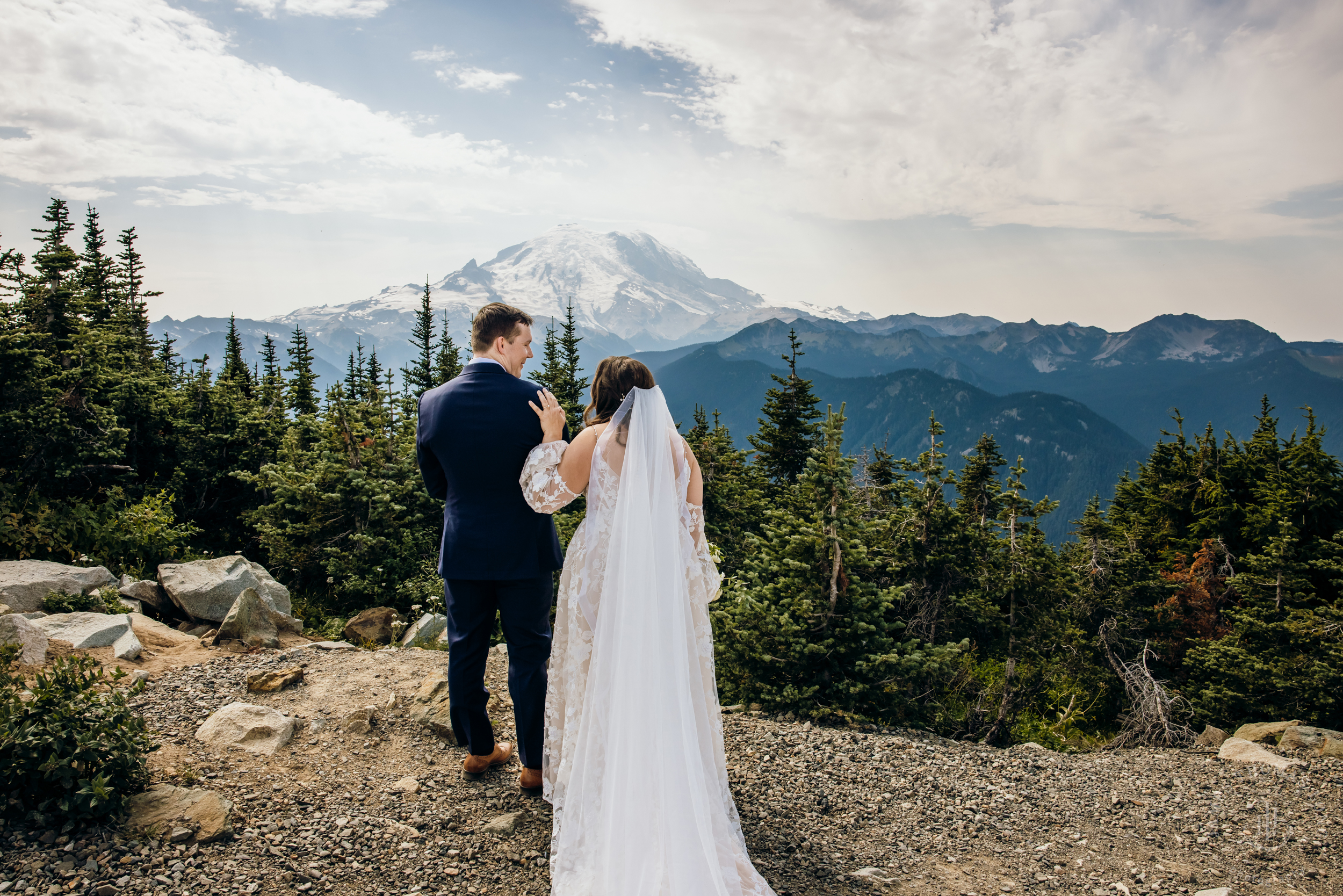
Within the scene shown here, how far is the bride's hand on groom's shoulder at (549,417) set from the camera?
4.15m

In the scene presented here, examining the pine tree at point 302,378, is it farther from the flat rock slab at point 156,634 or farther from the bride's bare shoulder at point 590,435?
the bride's bare shoulder at point 590,435

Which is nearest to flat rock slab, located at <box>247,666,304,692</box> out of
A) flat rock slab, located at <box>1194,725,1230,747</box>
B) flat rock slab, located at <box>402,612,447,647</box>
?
flat rock slab, located at <box>402,612,447,647</box>

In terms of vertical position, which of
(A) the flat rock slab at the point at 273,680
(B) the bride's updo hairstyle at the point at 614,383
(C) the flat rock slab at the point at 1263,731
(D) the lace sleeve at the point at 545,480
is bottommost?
(C) the flat rock slab at the point at 1263,731

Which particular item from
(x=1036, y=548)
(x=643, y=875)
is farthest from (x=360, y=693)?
(x=1036, y=548)

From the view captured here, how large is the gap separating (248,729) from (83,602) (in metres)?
3.85

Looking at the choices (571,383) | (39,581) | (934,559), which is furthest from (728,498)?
(39,581)

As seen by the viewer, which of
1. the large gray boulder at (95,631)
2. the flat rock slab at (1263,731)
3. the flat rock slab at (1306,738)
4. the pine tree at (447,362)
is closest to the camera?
the large gray boulder at (95,631)

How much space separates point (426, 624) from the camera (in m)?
8.51

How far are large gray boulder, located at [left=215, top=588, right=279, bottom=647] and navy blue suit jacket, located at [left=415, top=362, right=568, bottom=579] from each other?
4.48 m

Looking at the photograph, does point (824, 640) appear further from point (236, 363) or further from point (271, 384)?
point (236, 363)

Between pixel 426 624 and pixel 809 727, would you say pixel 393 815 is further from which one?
pixel 426 624

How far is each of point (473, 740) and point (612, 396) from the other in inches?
105

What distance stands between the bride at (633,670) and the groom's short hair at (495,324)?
0.48 metres

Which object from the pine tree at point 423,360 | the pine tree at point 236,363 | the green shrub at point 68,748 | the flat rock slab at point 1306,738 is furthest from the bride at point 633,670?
the pine tree at point 236,363
